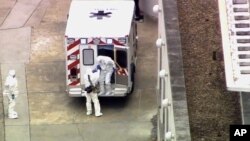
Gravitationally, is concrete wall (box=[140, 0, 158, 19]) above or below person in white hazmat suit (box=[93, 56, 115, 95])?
above

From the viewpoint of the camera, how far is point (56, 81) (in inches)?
826

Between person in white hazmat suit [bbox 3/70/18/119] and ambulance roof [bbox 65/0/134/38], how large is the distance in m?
1.72

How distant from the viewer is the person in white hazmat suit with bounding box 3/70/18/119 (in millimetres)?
18703

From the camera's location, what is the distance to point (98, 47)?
19.2 meters

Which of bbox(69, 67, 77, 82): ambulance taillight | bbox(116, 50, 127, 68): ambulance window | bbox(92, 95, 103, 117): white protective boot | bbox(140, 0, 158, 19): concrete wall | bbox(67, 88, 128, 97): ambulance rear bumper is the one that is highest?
bbox(140, 0, 158, 19): concrete wall

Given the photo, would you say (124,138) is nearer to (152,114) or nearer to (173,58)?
(152,114)

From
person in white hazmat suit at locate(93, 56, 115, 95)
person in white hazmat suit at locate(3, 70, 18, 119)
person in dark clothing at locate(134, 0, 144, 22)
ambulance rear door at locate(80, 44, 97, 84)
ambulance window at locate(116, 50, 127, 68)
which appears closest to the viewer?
person in white hazmat suit at locate(3, 70, 18, 119)

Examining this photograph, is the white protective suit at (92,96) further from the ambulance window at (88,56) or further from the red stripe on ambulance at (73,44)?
the red stripe on ambulance at (73,44)

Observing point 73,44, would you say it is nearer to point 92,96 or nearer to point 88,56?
point 88,56

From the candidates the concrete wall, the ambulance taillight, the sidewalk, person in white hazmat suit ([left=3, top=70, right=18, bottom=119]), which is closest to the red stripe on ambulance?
the ambulance taillight

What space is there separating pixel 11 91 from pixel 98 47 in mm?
2385

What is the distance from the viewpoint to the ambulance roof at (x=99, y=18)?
19266 millimetres

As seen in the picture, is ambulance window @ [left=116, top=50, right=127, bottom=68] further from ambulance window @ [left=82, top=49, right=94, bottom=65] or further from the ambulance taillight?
the ambulance taillight

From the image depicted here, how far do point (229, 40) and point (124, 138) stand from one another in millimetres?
6301
